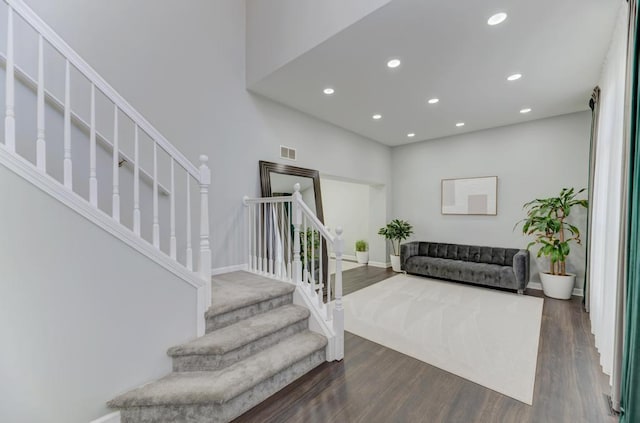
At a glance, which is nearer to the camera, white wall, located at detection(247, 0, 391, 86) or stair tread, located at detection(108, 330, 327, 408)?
stair tread, located at detection(108, 330, 327, 408)

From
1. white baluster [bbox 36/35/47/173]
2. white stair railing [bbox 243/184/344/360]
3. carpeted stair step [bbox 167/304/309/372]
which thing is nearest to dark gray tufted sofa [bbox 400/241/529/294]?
white stair railing [bbox 243/184/344/360]

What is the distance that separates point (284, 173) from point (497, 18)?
10.0ft

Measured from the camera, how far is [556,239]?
4312mm

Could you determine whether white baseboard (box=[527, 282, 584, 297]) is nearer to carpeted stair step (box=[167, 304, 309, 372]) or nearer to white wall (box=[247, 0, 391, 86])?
carpeted stair step (box=[167, 304, 309, 372])

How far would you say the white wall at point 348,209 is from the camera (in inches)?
291

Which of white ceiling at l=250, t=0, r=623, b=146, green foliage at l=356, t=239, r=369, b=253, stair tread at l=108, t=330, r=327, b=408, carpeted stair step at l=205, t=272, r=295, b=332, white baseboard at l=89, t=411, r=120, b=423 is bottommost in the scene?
white baseboard at l=89, t=411, r=120, b=423

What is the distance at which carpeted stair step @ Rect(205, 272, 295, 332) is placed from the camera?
2.21m

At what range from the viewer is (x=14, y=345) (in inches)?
56.2

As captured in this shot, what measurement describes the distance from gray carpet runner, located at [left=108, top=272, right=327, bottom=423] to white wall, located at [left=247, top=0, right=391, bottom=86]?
2676mm

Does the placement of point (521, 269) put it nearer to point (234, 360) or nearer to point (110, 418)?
point (234, 360)

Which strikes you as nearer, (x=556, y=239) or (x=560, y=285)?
(x=560, y=285)

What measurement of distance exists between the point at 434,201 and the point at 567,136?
2.49 meters

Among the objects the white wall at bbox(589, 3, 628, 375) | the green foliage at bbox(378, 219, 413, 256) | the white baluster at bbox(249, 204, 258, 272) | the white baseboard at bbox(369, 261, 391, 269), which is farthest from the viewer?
the white baseboard at bbox(369, 261, 391, 269)

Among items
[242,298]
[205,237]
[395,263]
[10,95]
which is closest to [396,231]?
[395,263]
